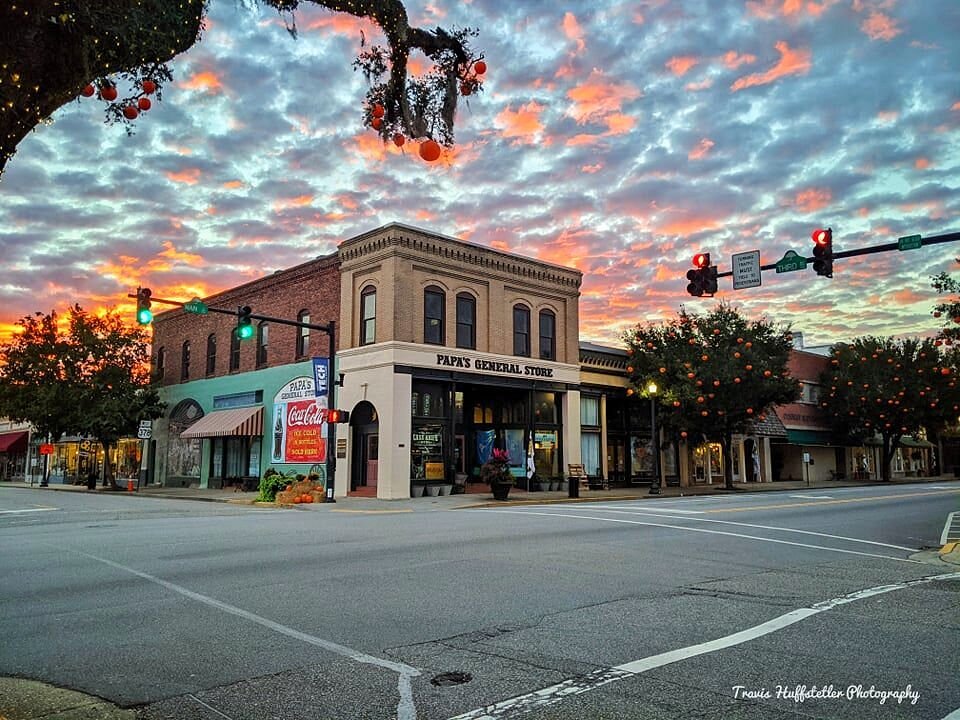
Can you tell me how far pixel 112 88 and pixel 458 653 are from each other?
4678 mm

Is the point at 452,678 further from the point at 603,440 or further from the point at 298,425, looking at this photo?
the point at 603,440

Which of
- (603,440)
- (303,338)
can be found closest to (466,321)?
(303,338)

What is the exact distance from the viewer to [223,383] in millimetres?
39906

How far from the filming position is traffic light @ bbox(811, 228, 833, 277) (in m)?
15.7

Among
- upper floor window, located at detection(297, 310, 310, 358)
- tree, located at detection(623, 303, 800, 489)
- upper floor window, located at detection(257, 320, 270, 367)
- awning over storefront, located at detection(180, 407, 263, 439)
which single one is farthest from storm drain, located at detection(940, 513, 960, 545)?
upper floor window, located at detection(257, 320, 270, 367)

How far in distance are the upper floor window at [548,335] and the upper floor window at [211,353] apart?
58.0ft

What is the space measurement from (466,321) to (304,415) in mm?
8171

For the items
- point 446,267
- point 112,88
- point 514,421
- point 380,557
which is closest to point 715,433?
point 514,421

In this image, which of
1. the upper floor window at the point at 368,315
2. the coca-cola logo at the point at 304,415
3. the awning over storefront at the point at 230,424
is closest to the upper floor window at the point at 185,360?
the awning over storefront at the point at 230,424

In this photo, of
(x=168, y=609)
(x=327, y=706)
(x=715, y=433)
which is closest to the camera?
(x=327, y=706)

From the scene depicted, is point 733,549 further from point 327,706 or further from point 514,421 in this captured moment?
point 514,421

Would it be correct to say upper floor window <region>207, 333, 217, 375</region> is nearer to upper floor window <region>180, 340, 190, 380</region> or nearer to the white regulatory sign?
upper floor window <region>180, 340, 190, 380</region>

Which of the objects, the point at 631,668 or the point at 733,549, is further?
the point at 733,549

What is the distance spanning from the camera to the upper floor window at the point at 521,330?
114 ft
